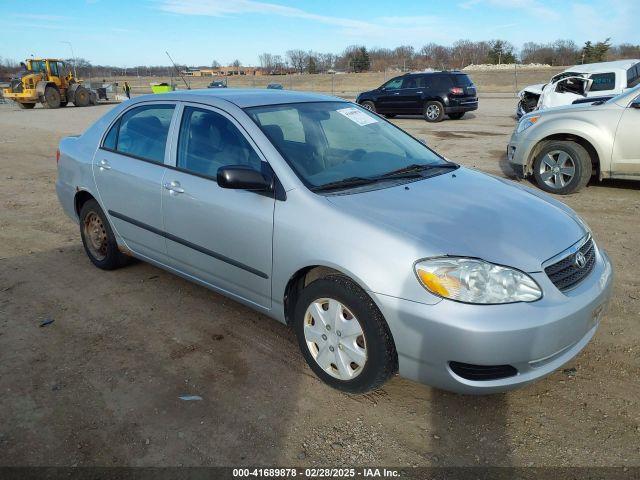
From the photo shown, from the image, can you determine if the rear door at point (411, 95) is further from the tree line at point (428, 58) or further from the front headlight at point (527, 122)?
the tree line at point (428, 58)

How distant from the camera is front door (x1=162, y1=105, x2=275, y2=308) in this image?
3.15 metres

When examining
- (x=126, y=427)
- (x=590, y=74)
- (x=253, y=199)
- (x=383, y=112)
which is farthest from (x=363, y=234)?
(x=383, y=112)

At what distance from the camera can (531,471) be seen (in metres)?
2.33

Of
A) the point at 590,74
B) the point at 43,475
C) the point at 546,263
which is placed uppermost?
the point at 590,74

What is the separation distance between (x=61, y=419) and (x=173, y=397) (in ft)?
1.89

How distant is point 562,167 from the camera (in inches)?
284

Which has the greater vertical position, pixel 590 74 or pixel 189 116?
pixel 590 74

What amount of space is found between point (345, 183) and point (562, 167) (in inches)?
207

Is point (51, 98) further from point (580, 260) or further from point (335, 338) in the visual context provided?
point (580, 260)

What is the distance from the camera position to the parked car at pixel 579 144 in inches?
267

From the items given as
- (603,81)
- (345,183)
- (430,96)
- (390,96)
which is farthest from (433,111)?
(345,183)

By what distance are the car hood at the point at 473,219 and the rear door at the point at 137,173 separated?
63.9 inches

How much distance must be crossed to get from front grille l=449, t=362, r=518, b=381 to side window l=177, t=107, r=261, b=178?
167cm

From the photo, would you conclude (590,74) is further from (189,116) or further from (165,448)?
(165,448)
